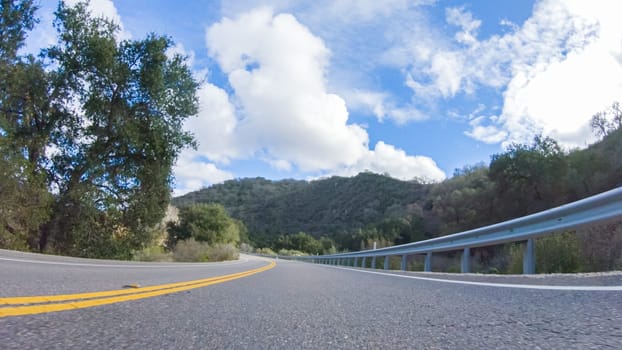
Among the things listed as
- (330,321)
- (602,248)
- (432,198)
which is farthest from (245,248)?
(330,321)

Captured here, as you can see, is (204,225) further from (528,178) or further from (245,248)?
(245,248)

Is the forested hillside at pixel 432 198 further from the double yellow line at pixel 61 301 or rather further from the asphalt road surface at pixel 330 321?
the double yellow line at pixel 61 301

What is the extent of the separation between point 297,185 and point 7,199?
12902 cm

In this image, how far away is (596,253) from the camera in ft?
25.7

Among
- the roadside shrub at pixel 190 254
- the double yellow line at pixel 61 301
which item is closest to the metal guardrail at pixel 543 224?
the double yellow line at pixel 61 301

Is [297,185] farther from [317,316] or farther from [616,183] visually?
[317,316]

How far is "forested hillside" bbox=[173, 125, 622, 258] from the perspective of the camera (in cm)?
3092

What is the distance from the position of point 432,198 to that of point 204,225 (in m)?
40.7

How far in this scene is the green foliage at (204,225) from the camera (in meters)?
45.2

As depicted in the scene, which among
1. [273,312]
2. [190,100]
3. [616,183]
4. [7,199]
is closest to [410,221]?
[616,183]

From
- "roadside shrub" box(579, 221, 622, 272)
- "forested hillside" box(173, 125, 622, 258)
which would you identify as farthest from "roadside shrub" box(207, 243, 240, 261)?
"roadside shrub" box(579, 221, 622, 272)

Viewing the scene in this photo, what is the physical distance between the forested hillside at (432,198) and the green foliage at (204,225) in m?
16.5

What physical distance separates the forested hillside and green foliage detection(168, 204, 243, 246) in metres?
16.5

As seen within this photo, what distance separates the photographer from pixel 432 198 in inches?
2763
